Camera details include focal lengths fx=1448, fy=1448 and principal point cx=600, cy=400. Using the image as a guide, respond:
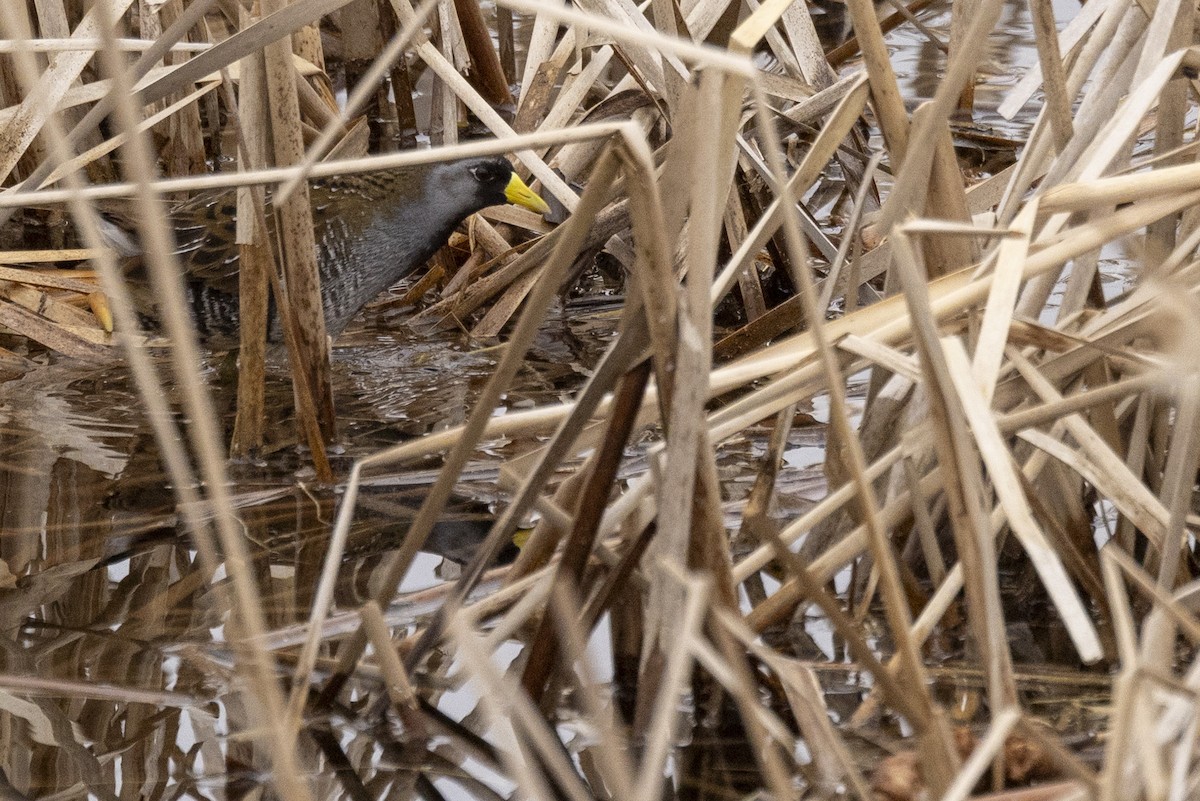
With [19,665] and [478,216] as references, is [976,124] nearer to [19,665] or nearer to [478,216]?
[478,216]

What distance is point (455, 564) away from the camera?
2.21 m

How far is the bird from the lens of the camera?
10.9 ft

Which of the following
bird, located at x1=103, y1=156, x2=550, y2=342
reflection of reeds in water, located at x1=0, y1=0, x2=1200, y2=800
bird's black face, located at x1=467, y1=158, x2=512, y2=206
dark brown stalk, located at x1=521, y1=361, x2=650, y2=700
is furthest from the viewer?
bird's black face, located at x1=467, y1=158, x2=512, y2=206

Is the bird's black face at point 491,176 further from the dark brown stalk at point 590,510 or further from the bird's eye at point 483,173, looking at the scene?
the dark brown stalk at point 590,510

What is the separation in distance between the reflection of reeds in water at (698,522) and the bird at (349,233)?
33.6 inches

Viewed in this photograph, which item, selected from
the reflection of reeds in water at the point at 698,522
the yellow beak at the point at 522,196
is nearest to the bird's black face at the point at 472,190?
the yellow beak at the point at 522,196

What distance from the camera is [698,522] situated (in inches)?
60.4

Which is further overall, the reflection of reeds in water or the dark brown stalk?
the dark brown stalk

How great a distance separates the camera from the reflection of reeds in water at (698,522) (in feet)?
3.94

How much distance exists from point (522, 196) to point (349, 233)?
0.43 m

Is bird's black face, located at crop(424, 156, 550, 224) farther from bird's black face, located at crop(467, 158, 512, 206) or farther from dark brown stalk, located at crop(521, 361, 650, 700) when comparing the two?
dark brown stalk, located at crop(521, 361, 650, 700)

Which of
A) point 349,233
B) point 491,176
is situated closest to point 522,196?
point 491,176

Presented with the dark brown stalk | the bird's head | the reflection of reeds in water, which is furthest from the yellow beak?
the dark brown stalk

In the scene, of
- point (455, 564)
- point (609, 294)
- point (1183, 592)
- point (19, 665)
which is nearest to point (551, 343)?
point (609, 294)
